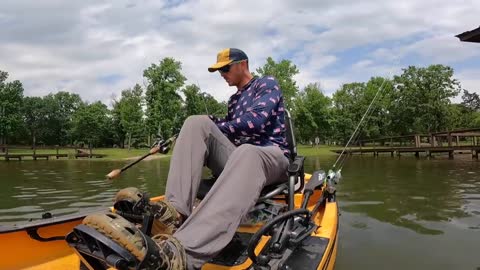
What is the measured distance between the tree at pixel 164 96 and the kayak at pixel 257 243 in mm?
53435

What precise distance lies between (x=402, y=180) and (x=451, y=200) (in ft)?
15.1

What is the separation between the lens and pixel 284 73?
188ft

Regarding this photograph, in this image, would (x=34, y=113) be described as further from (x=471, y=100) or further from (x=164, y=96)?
(x=471, y=100)

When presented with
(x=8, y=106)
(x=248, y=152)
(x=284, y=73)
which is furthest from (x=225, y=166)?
(x=8, y=106)

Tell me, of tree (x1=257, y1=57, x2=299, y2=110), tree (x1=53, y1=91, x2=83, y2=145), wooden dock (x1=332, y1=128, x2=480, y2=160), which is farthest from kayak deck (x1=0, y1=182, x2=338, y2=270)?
tree (x1=53, y1=91, x2=83, y2=145)

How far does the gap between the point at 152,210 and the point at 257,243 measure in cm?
71

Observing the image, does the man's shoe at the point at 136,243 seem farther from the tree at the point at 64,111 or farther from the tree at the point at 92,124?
the tree at the point at 64,111

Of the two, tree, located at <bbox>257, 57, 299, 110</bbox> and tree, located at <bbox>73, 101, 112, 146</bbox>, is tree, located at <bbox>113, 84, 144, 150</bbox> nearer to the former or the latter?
tree, located at <bbox>73, 101, 112, 146</bbox>

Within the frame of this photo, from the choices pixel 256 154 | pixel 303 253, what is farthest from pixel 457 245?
pixel 256 154

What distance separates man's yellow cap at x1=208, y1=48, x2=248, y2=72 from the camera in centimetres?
382

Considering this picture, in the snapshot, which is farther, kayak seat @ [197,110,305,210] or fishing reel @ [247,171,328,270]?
kayak seat @ [197,110,305,210]

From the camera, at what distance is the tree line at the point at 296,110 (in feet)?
191

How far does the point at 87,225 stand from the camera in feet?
6.89

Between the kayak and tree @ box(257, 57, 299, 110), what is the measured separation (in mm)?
52408
